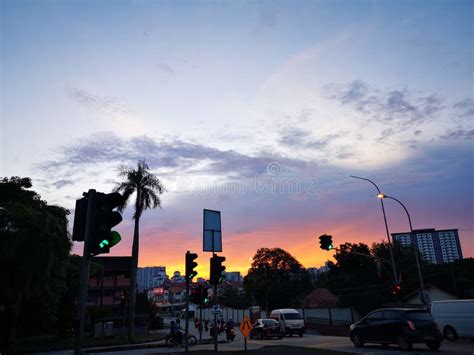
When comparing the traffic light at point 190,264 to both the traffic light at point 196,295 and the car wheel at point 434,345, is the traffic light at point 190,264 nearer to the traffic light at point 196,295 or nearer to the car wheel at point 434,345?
the traffic light at point 196,295

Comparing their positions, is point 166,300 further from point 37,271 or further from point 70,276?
point 37,271

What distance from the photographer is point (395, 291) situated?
25.7m

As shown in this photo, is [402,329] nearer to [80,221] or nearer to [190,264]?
[190,264]

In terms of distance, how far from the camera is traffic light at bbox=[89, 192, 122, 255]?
664cm

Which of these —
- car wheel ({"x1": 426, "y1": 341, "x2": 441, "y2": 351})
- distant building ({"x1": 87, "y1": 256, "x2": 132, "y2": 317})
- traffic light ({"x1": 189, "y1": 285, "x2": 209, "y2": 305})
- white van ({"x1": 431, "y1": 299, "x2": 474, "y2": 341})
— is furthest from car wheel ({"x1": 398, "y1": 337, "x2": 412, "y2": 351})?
distant building ({"x1": 87, "y1": 256, "x2": 132, "y2": 317})

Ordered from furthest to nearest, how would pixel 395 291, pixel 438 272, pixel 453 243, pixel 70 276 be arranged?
pixel 453 243, pixel 438 272, pixel 70 276, pixel 395 291

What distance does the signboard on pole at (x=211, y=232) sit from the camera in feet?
56.7

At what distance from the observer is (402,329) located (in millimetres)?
15711

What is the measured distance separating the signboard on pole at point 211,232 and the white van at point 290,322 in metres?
17.1

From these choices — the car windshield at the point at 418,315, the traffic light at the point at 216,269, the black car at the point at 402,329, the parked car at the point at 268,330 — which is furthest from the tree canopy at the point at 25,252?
the car windshield at the point at 418,315

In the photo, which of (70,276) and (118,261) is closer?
(70,276)

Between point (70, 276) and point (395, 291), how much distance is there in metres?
29.7

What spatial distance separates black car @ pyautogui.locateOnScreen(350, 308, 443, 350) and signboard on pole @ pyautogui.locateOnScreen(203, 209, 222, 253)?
303 inches

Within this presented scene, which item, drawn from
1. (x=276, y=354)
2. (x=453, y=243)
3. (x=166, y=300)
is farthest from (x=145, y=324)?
(x=453, y=243)
